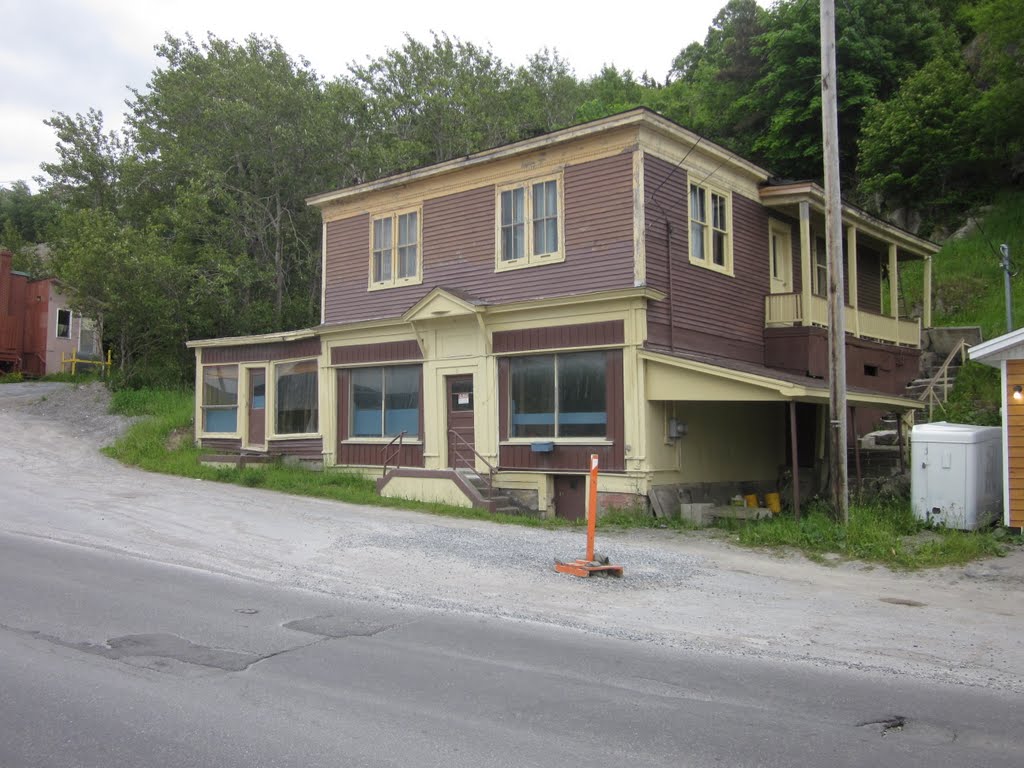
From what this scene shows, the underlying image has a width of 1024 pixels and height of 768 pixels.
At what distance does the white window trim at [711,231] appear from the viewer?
1689 centimetres

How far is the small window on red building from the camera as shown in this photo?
41.1 m

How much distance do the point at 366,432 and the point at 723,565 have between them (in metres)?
10.6

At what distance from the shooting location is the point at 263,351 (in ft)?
72.8

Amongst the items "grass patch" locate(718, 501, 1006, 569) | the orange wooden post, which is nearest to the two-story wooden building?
"grass patch" locate(718, 501, 1006, 569)

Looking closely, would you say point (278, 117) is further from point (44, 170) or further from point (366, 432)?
point (366, 432)

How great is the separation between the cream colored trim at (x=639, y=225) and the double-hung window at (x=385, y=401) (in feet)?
18.7

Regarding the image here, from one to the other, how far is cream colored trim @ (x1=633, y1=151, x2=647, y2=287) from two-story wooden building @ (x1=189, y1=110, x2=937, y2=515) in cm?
4

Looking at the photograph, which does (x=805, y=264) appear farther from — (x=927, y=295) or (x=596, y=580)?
(x=596, y=580)

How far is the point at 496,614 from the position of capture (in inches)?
329

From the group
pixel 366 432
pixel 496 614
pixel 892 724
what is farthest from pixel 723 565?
pixel 366 432

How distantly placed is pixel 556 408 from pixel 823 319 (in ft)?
21.6

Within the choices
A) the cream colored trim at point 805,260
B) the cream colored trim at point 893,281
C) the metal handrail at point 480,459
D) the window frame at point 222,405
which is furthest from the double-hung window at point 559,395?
the cream colored trim at point 893,281

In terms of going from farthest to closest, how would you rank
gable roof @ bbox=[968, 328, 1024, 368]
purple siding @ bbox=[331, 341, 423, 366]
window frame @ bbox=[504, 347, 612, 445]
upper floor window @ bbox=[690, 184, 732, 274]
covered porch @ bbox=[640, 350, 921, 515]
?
purple siding @ bbox=[331, 341, 423, 366], upper floor window @ bbox=[690, 184, 732, 274], window frame @ bbox=[504, 347, 612, 445], covered porch @ bbox=[640, 350, 921, 515], gable roof @ bbox=[968, 328, 1024, 368]

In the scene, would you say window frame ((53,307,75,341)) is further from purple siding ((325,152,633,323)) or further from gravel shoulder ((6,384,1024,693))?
gravel shoulder ((6,384,1024,693))
